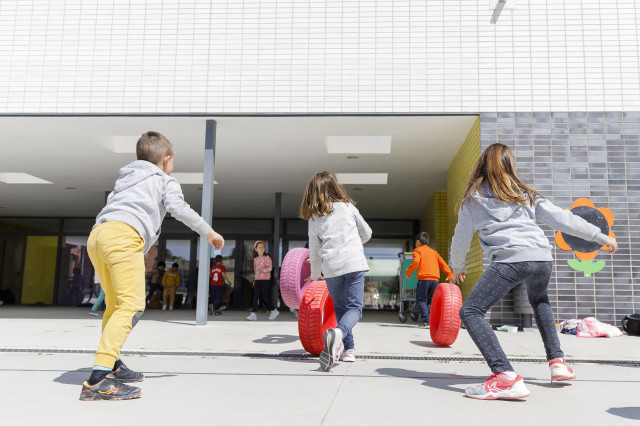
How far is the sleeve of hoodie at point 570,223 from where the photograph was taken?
10.9ft

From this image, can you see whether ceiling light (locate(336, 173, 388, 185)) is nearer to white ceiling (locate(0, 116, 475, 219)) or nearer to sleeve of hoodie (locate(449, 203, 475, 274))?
white ceiling (locate(0, 116, 475, 219))

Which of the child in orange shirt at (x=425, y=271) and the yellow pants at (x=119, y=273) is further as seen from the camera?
the child in orange shirt at (x=425, y=271)

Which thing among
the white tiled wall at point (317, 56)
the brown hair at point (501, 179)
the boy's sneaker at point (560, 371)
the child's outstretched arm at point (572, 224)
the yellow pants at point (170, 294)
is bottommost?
the yellow pants at point (170, 294)

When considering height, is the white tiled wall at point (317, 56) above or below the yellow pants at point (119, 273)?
above

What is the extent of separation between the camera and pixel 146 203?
3258 mm

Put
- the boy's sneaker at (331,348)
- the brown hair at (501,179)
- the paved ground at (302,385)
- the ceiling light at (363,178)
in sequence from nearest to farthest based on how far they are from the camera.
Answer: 1. the paved ground at (302,385)
2. the brown hair at (501,179)
3. the boy's sneaker at (331,348)
4. the ceiling light at (363,178)

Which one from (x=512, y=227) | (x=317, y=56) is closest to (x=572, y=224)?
(x=512, y=227)

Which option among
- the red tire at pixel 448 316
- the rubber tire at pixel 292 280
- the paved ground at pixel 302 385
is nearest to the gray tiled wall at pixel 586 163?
the paved ground at pixel 302 385

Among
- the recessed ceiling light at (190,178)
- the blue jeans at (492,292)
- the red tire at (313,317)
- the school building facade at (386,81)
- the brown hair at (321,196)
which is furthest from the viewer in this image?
the recessed ceiling light at (190,178)

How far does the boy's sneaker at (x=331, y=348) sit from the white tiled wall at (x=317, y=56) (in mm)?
4935

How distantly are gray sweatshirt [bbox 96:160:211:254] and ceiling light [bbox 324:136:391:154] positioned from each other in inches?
258

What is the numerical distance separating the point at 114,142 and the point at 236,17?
138 inches

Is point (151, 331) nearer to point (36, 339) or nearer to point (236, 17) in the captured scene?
point (36, 339)

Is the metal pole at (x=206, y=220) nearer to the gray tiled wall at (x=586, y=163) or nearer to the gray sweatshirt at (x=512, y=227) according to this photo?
the gray tiled wall at (x=586, y=163)
